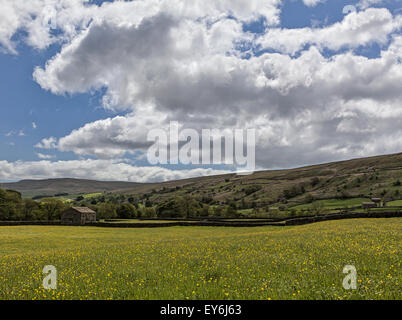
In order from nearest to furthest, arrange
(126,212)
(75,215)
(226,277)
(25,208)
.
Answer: (226,277) → (75,215) → (25,208) → (126,212)

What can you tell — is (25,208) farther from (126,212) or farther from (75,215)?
(126,212)

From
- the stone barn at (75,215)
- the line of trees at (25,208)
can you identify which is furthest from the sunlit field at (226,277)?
the line of trees at (25,208)

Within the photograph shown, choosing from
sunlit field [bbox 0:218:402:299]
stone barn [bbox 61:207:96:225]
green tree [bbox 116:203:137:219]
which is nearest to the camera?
sunlit field [bbox 0:218:402:299]

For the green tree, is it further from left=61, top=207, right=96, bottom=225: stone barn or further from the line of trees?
the line of trees

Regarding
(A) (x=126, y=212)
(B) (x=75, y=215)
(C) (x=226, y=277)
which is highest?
(C) (x=226, y=277)

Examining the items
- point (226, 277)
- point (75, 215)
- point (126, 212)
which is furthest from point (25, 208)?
point (226, 277)

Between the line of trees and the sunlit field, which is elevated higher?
the sunlit field

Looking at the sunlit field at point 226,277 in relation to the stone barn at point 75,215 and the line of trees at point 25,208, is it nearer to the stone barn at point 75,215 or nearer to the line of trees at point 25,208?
the stone barn at point 75,215

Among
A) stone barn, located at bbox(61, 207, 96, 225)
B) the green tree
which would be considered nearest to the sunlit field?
stone barn, located at bbox(61, 207, 96, 225)

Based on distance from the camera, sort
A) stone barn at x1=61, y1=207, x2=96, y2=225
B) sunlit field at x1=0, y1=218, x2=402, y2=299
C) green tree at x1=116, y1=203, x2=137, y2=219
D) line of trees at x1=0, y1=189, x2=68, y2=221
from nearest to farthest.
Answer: sunlit field at x1=0, y1=218, x2=402, y2=299 < stone barn at x1=61, y1=207, x2=96, y2=225 < line of trees at x1=0, y1=189, x2=68, y2=221 < green tree at x1=116, y1=203, x2=137, y2=219

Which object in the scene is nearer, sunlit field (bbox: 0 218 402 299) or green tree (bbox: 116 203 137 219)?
sunlit field (bbox: 0 218 402 299)
